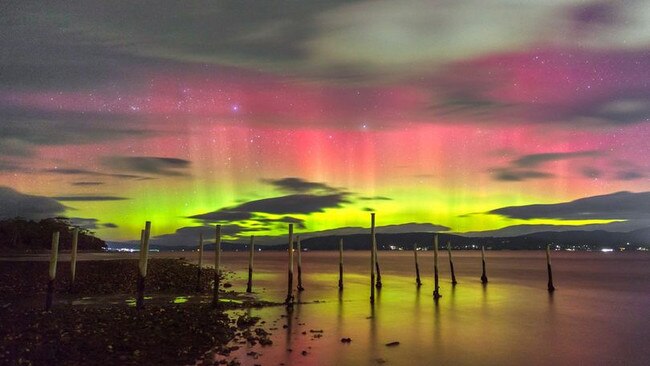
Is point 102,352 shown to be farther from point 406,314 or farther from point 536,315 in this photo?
point 536,315

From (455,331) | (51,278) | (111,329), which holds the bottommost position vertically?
(455,331)

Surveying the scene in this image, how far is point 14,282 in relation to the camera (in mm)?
31125

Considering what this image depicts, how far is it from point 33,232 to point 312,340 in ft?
390

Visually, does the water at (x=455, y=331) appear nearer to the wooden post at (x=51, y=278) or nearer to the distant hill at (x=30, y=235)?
the wooden post at (x=51, y=278)

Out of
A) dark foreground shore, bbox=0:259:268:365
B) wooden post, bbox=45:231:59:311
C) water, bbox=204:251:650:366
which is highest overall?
wooden post, bbox=45:231:59:311

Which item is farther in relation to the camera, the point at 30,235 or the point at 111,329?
the point at 30,235

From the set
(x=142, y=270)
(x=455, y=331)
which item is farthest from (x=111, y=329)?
(x=455, y=331)

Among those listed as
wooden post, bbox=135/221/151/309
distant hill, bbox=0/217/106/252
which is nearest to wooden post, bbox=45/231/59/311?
wooden post, bbox=135/221/151/309

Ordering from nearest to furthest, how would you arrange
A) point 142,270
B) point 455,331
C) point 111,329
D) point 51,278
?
point 111,329
point 51,278
point 142,270
point 455,331

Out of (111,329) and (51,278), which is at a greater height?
(51,278)

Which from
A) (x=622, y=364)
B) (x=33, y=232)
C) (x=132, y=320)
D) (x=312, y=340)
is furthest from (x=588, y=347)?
(x=33, y=232)

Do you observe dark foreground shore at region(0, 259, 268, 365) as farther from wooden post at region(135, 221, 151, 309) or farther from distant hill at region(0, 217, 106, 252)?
distant hill at region(0, 217, 106, 252)

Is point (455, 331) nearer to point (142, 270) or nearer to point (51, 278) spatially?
point (142, 270)

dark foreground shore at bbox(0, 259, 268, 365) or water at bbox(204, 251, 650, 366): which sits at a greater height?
dark foreground shore at bbox(0, 259, 268, 365)
